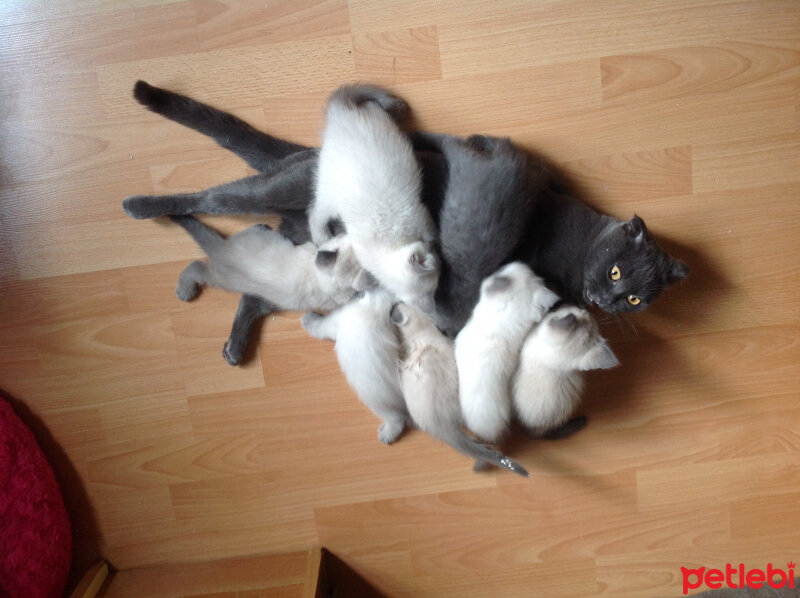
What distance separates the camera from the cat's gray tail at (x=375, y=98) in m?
1.09

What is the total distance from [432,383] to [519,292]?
27cm

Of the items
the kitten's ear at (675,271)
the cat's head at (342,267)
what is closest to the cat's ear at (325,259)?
the cat's head at (342,267)

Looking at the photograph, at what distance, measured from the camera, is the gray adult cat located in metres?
1.03

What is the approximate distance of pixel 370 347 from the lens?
109 cm

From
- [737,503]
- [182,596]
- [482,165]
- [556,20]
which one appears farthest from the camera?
[737,503]

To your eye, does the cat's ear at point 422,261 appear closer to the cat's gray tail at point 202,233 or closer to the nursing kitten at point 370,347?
the nursing kitten at point 370,347

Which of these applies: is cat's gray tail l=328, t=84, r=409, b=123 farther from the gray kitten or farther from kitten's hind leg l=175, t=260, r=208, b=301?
kitten's hind leg l=175, t=260, r=208, b=301

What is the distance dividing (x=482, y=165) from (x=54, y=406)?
3.90ft

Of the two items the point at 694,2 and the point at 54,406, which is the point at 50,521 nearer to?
the point at 54,406

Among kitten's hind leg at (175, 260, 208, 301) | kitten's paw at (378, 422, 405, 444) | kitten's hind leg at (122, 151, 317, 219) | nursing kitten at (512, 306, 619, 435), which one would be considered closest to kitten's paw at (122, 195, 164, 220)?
kitten's hind leg at (122, 151, 317, 219)

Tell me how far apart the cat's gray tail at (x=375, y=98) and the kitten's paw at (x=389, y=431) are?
2.38 feet

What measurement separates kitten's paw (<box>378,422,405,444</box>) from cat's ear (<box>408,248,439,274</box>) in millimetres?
432

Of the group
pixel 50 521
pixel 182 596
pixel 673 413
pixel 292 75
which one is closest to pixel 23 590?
pixel 50 521

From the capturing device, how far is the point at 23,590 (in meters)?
1.18
